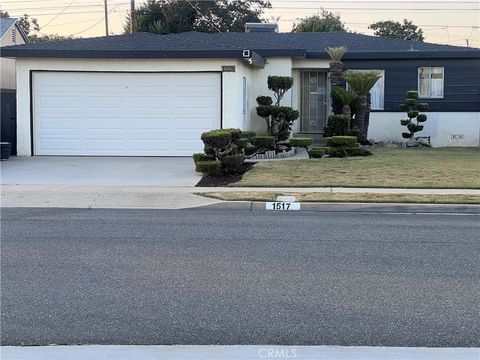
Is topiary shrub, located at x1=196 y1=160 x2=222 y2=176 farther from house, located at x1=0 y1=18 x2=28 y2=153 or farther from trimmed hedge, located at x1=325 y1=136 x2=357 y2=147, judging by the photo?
house, located at x1=0 y1=18 x2=28 y2=153

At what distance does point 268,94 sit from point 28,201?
44.7ft

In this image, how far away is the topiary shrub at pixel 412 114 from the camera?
25844mm

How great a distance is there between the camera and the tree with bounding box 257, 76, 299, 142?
23.2 metres

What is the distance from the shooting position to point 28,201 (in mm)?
14039

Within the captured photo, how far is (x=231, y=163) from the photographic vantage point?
1733 cm

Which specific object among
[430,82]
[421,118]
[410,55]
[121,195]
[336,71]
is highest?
[410,55]

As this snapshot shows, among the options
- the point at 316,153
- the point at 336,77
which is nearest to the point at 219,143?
the point at 316,153

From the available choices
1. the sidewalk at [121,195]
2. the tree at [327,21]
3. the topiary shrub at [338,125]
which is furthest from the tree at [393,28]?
the sidewalk at [121,195]

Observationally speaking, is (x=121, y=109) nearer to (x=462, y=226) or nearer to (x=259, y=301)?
(x=462, y=226)

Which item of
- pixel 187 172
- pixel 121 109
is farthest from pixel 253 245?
pixel 121 109

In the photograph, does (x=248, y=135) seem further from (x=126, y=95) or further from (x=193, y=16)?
(x=193, y=16)

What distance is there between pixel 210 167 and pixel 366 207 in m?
4.76

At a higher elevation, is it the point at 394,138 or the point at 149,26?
the point at 149,26

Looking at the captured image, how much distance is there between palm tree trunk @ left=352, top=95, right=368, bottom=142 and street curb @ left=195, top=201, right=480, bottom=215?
11423 millimetres
